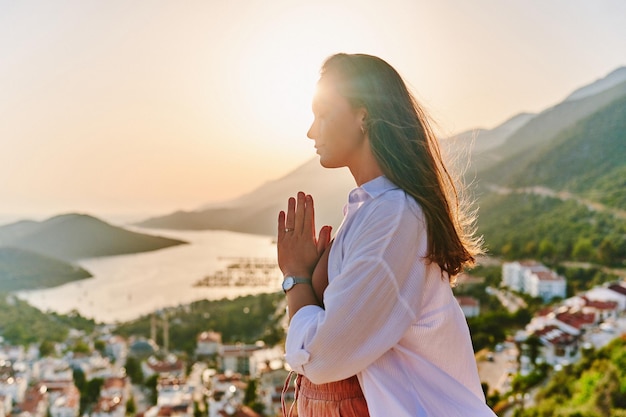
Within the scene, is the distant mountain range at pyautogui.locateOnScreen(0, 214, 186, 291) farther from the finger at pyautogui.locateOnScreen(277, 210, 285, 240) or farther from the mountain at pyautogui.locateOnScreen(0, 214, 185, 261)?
the finger at pyautogui.locateOnScreen(277, 210, 285, 240)

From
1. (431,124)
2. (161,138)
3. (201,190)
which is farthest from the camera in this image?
(201,190)

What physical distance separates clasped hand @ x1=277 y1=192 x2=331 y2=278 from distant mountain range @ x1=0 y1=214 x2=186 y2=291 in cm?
2875

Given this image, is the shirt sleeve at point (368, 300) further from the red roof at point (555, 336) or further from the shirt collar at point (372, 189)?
the red roof at point (555, 336)

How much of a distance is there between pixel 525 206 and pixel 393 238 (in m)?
21.6

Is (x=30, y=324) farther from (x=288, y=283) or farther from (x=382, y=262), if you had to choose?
(x=382, y=262)

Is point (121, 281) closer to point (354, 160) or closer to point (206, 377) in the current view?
point (206, 377)

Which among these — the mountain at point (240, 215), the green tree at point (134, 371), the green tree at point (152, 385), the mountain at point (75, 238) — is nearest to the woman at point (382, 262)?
the green tree at point (152, 385)

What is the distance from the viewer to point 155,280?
104ft

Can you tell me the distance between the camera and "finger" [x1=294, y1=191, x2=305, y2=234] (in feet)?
2.22

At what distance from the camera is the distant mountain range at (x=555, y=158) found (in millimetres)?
19406

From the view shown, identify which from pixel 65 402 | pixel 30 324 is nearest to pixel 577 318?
pixel 65 402

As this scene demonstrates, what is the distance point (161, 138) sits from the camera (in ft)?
104

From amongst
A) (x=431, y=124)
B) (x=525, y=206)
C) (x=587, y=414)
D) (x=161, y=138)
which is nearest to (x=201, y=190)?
(x=161, y=138)

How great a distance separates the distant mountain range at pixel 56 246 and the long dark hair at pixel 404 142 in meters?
28.8
